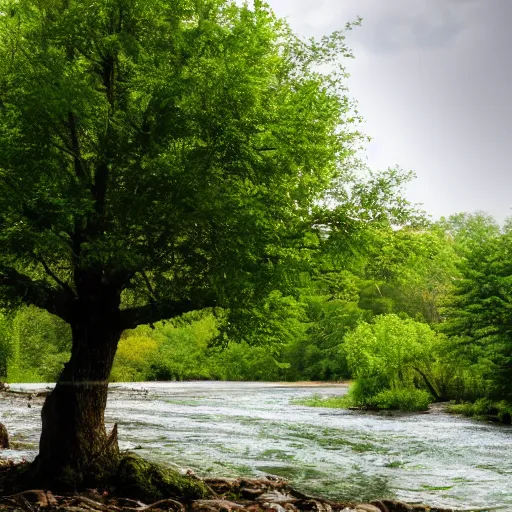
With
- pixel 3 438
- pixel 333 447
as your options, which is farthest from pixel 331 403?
pixel 3 438

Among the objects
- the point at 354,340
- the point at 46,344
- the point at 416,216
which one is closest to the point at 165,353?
the point at 46,344

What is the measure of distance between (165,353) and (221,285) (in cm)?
5854

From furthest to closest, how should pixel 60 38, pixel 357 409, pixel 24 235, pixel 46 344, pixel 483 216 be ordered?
pixel 483 216 → pixel 46 344 → pixel 357 409 → pixel 60 38 → pixel 24 235

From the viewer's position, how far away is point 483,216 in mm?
108062

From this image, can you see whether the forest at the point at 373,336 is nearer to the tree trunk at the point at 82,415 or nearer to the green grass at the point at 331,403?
the green grass at the point at 331,403

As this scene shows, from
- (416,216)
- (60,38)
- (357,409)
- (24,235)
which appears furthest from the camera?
(357,409)

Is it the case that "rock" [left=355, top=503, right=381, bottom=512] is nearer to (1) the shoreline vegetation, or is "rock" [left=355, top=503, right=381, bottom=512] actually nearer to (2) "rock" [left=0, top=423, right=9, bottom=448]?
(1) the shoreline vegetation

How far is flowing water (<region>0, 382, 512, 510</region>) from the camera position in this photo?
12570 mm

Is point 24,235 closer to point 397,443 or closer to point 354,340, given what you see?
point 397,443

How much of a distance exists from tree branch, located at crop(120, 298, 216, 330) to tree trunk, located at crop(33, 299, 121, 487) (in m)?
0.23

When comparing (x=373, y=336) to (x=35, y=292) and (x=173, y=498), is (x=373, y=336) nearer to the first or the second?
(x=173, y=498)

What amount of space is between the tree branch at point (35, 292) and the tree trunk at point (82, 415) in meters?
0.35

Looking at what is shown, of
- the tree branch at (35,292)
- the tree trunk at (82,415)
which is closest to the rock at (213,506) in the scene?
the tree trunk at (82,415)

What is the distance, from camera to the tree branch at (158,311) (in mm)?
11266
